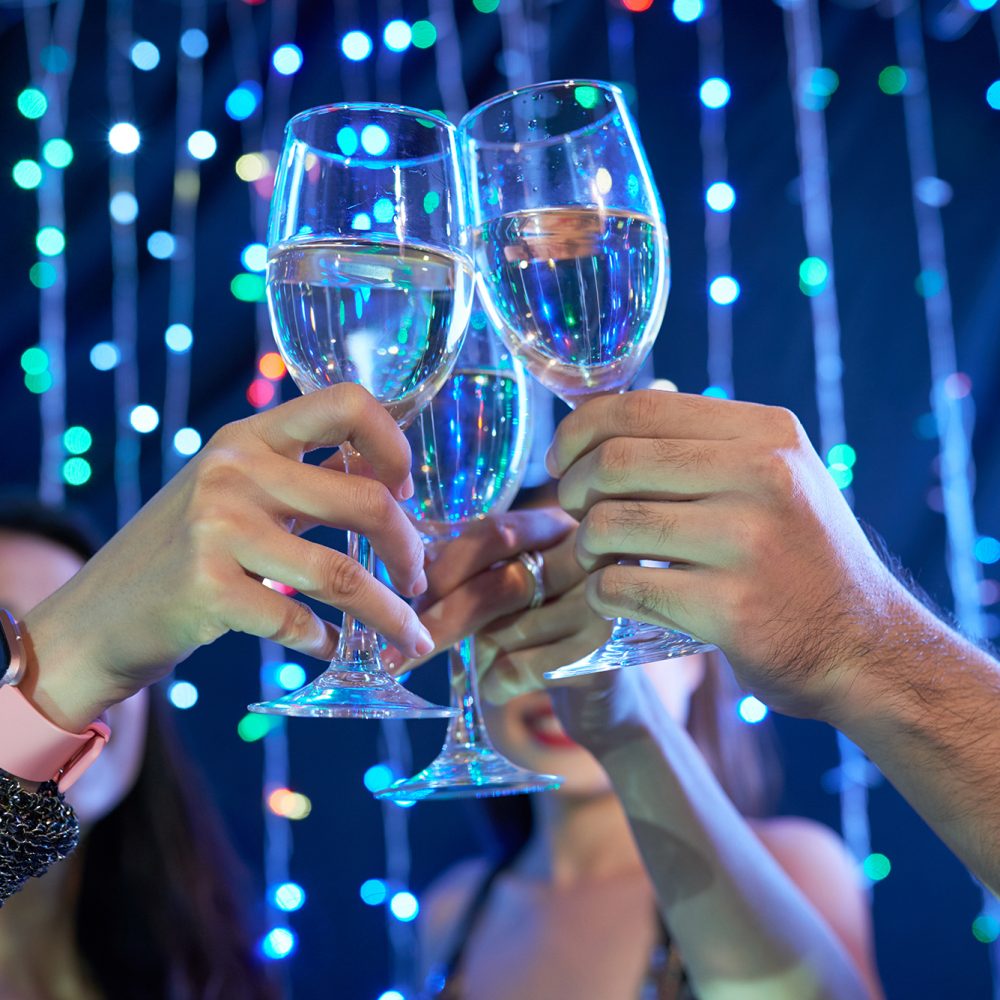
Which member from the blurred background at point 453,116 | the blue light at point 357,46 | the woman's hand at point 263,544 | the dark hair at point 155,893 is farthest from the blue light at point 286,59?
the woman's hand at point 263,544

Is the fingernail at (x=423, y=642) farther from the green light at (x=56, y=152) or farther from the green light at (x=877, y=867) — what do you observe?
the green light at (x=56, y=152)

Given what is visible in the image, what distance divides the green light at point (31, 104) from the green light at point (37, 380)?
0.60 meters

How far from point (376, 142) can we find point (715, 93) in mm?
2106

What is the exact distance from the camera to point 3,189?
2.58 m

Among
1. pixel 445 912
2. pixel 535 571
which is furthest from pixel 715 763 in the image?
pixel 535 571

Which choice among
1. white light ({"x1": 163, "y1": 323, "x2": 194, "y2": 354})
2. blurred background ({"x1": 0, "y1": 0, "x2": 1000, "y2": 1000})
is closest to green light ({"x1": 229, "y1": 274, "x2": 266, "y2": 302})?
blurred background ({"x1": 0, "y1": 0, "x2": 1000, "y2": 1000})

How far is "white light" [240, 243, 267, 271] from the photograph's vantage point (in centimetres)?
259

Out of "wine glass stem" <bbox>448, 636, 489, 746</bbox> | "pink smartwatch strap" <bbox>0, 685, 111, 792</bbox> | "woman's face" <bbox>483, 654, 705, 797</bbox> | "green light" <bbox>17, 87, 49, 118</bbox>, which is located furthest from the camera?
"green light" <bbox>17, 87, 49, 118</bbox>

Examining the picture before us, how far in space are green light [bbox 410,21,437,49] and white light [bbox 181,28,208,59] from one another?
1.59ft

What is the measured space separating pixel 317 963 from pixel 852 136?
7.48ft

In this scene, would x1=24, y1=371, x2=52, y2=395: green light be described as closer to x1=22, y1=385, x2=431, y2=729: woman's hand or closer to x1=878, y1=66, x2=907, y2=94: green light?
x1=22, y1=385, x2=431, y2=729: woman's hand

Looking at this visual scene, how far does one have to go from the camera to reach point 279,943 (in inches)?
99.7

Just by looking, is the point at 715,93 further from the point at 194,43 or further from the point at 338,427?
the point at 338,427

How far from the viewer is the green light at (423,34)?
8.63 feet
